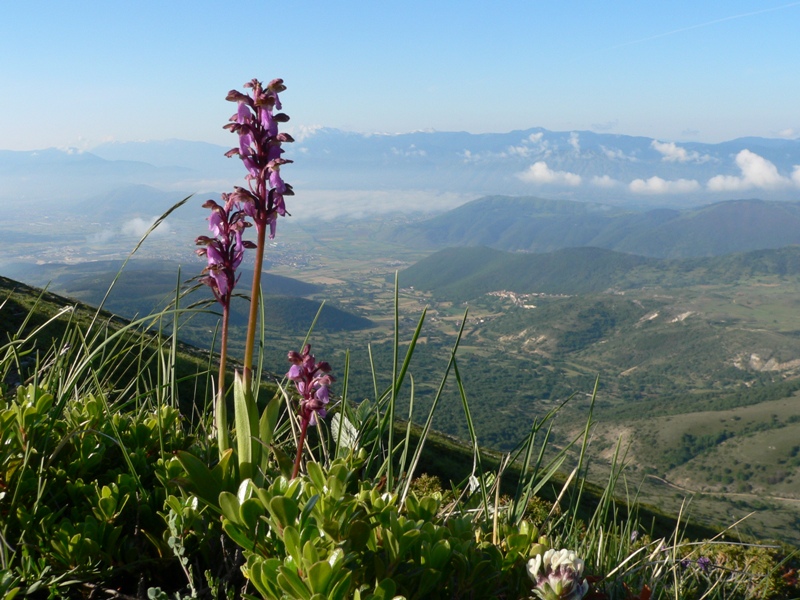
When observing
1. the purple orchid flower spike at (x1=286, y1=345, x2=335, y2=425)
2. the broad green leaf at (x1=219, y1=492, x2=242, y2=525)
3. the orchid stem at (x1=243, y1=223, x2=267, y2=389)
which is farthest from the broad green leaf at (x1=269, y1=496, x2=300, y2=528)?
the purple orchid flower spike at (x1=286, y1=345, x2=335, y2=425)

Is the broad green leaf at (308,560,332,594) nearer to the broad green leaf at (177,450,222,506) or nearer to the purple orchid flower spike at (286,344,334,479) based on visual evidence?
the broad green leaf at (177,450,222,506)

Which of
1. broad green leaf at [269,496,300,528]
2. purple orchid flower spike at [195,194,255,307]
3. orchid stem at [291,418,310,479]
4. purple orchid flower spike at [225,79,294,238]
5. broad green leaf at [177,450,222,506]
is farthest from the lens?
purple orchid flower spike at [195,194,255,307]

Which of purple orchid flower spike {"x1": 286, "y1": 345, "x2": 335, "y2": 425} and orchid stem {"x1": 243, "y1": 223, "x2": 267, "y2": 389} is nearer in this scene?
orchid stem {"x1": 243, "y1": 223, "x2": 267, "y2": 389}

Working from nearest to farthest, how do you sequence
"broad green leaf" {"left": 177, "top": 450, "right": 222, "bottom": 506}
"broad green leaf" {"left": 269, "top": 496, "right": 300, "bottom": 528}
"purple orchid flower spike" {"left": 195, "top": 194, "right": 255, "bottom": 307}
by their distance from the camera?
"broad green leaf" {"left": 269, "top": 496, "right": 300, "bottom": 528} → "broad green leaf" {"left": 177, "top": 450, "right": 222, "bottom": 506} → "purple orchid flower spike" {"left": 195, "top": 194, "right": 255, "bottom": 307}

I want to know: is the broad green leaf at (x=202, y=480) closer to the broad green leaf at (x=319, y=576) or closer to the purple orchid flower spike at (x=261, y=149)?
the broad green leaf at (x=319, y=576)

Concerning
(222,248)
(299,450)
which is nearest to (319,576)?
(299,450)

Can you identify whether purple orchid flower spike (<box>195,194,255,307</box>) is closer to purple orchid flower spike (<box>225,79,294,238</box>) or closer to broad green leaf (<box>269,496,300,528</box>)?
purple orchid flower spike (<box>225,79,294,238</box>)

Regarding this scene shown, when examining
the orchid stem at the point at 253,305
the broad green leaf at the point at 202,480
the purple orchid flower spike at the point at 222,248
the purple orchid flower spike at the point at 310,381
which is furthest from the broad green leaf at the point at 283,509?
the purple orchid flower spike at the point at 222,248

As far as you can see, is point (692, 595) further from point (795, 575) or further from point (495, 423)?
point (495, 423)

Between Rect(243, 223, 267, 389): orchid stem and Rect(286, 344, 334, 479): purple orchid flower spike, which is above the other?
Rect(243, 223, 267, 389): orchid stem

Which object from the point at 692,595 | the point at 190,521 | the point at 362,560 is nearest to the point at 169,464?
the point at 190,521

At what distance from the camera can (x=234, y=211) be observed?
9.18 feet

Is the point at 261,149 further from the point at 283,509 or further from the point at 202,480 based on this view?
the point at 283,509

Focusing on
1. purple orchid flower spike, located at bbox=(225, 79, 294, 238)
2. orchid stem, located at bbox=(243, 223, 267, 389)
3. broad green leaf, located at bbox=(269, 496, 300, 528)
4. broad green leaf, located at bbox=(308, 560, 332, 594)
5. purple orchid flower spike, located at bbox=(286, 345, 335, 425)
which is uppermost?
purple orchid flower spike, located at bbox=(225, 79, 294, 238)
